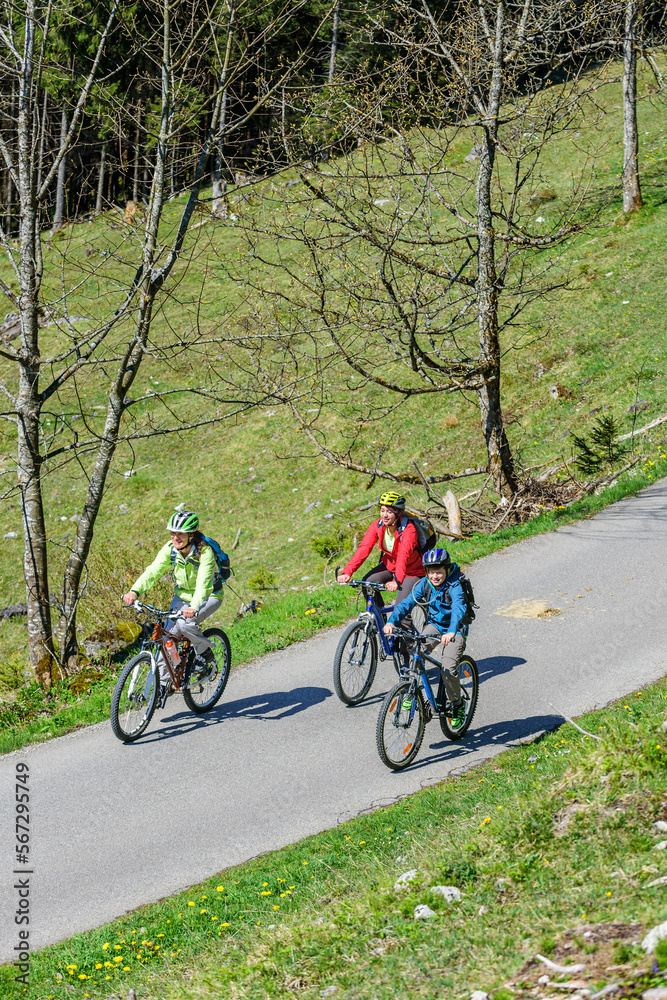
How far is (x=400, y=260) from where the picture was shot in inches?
506

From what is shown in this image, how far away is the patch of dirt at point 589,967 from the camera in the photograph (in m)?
3.74

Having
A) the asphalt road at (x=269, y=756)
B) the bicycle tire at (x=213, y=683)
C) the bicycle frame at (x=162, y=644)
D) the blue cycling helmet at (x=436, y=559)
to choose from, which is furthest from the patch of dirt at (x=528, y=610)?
the bicycle frame at (x=162, y=644)

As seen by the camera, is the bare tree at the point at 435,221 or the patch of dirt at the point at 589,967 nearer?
the patch of dirt at the point at 589,967

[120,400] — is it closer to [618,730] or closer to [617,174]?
[618,730]

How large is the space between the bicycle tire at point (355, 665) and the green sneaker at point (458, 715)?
1.37m

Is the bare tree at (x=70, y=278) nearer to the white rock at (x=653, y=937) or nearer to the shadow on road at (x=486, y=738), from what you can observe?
the shadow on road at (x=486, y=738)

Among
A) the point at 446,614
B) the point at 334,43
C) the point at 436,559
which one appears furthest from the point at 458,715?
the point at 334,43

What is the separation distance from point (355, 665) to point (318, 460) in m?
13.9

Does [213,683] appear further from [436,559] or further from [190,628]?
[436,559]

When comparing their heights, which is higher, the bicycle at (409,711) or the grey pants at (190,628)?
the grey pants at (190,628)

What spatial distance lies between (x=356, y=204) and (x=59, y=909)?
10.3 m

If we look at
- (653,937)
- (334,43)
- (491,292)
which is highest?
(334,43)

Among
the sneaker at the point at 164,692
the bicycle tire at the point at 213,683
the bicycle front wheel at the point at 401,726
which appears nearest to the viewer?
the bicycle front wheel at the point at 401,726

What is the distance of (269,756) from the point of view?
8.43 m
